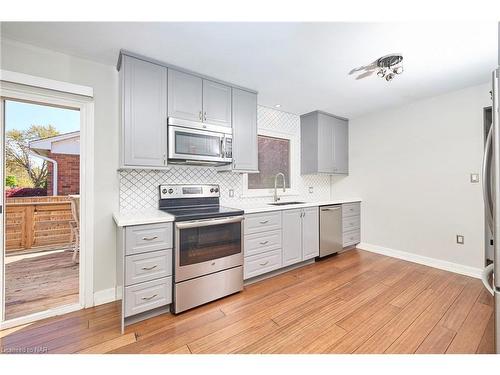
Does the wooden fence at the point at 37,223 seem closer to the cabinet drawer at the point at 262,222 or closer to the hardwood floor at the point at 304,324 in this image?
the hardwood floor at the point at 304,324

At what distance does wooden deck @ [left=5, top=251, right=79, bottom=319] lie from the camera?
2.13m

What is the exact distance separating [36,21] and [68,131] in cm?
286

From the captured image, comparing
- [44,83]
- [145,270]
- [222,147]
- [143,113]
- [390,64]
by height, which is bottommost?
[145,270]

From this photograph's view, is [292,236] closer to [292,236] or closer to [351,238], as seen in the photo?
[292,236]

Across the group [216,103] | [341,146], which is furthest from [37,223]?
[341,146]

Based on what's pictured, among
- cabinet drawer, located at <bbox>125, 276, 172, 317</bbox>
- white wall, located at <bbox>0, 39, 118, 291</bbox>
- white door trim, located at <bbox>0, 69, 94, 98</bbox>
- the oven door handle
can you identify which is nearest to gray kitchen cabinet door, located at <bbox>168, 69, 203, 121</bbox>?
white wall, located at <bbox>0, 39, 118, 291</bbox>

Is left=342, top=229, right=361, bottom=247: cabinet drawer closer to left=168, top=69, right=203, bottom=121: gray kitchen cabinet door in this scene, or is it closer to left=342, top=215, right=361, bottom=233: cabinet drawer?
left=342, top=215, right=361, bottom=233: cabinet drawer

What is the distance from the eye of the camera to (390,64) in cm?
212

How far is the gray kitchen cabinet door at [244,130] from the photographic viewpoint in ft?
8.81

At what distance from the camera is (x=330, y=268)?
3049 millimetres

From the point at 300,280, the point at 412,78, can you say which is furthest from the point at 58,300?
the point at 412,78

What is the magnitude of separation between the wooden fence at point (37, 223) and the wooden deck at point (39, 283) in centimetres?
48

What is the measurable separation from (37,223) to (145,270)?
3.66m

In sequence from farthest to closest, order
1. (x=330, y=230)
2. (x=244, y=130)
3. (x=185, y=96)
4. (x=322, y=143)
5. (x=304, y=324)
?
(x=322, y=143), (x=330, y=230), (x=244, y=130), (x=185, y=96), (x=304, y=324)
